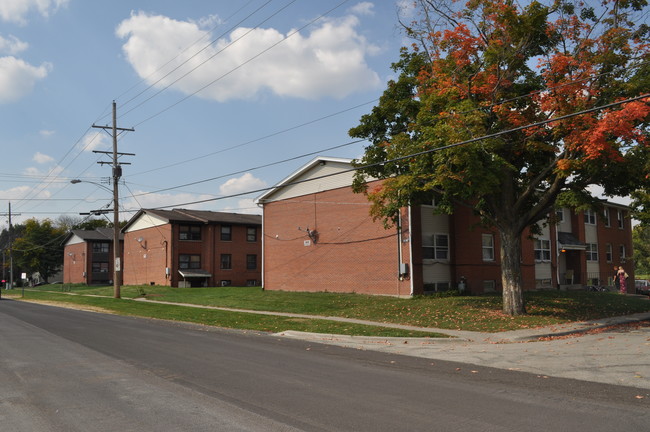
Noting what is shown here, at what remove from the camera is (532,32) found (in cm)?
1734

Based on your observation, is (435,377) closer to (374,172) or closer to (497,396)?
(497,396)

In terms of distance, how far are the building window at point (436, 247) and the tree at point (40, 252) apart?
2599 inches

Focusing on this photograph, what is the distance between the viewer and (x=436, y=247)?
27.9 m

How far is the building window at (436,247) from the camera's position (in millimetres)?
27359

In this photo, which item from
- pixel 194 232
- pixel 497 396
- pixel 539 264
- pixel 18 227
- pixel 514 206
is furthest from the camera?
pixel 18 227

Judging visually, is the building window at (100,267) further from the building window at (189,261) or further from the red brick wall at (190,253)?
the building window at (189,261)

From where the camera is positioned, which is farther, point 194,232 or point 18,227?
point 18,227

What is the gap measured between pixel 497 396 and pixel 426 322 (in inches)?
406

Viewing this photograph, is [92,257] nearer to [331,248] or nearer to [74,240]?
[74,240]

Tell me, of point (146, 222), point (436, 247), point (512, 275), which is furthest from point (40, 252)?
point (512, 275)

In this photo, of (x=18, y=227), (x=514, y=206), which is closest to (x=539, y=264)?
(x=514, y=206)

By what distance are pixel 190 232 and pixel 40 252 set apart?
142 ft

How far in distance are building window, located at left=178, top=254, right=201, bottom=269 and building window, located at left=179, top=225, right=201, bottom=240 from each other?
1.68 m

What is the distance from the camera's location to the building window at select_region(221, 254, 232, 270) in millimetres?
49062
